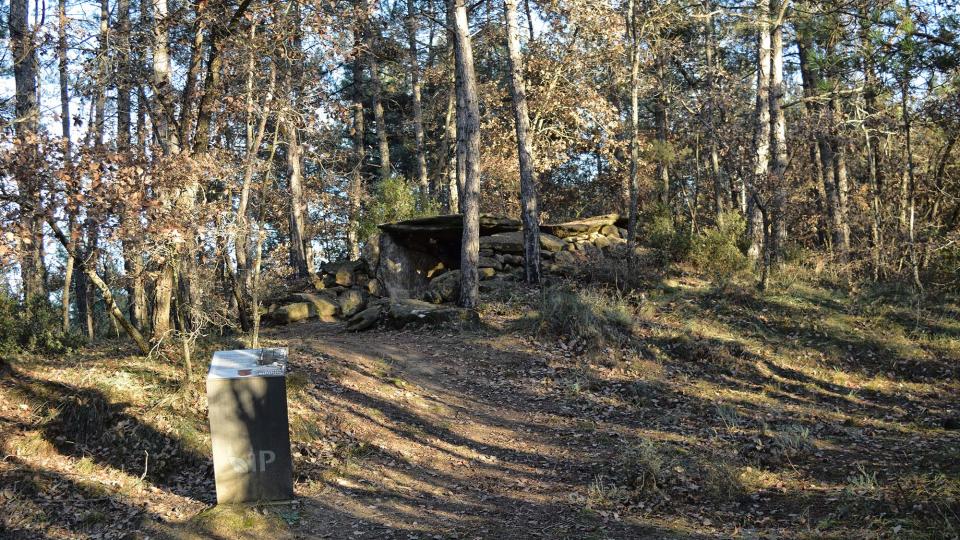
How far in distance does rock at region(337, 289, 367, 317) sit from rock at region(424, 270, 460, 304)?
228 centimetres

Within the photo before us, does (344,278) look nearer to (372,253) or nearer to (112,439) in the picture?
(372,253)

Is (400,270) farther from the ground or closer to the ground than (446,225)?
closer to the ground

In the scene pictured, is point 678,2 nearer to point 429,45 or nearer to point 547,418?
point 429,45

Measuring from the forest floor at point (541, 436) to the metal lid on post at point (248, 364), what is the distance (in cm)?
124

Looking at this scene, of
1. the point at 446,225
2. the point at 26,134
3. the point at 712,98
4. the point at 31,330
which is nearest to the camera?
the point at 26,134

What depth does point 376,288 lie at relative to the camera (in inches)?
733

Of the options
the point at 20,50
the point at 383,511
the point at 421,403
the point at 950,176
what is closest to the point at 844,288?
the point at 950,176

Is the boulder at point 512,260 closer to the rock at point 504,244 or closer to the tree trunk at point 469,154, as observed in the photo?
the rock at point 504,244

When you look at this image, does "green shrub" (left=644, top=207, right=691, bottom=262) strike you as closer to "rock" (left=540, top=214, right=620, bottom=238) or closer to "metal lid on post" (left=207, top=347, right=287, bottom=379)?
"rock" (left=540, top=214, right=620, bottom=238)

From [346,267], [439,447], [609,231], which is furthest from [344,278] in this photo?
[439,447]

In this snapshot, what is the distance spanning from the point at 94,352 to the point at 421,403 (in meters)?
4.77

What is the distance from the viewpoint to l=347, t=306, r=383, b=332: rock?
1461cm

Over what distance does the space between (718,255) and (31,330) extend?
1408cm

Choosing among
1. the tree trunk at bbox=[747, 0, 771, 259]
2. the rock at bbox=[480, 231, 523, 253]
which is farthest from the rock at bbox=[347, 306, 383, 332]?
the tree trunk at bbox=[747, 0, 771, 259]
